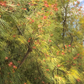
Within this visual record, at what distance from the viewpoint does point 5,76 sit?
1.63m

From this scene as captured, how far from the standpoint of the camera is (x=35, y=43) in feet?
5.68

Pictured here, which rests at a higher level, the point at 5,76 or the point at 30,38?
the point at 30,38

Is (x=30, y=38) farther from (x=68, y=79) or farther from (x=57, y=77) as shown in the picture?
(x=68, y=79)

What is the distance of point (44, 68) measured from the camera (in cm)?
229

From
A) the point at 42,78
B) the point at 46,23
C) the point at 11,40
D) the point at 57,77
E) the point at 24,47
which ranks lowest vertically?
the point at 42,78

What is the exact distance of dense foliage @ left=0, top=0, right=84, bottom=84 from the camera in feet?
5.23

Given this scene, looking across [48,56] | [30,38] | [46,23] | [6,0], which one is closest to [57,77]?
[48,56]

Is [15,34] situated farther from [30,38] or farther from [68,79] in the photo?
[68,79]

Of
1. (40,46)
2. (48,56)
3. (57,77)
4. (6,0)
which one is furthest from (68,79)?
(6,0)

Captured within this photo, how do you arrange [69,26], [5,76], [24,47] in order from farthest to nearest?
[69,26] → [24,47] → [5,76]

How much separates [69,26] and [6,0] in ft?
9.14

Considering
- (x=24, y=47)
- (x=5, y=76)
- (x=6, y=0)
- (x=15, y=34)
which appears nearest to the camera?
(x=6, y=0)

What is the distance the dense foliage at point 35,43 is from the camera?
1595 mm

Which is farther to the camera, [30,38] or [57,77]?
[57,77]
